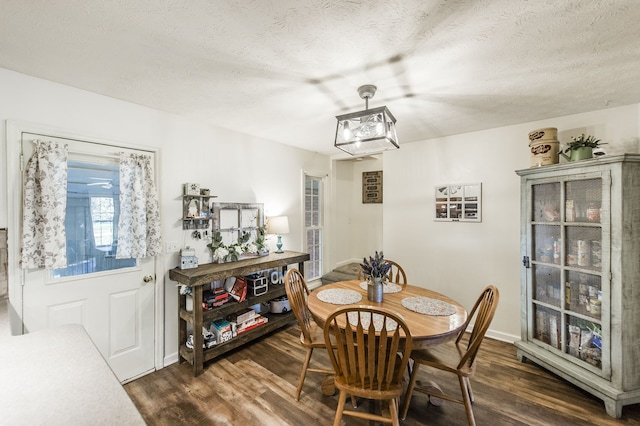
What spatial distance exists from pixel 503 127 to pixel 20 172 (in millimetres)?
4337

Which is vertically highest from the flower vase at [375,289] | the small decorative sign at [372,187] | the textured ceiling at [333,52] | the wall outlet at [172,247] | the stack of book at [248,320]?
the textured ceiling at [333,52]

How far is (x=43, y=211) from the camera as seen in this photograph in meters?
1.89

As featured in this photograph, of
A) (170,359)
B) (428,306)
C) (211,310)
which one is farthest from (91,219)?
(428,306)

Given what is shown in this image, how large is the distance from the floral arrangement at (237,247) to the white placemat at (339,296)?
1.16m

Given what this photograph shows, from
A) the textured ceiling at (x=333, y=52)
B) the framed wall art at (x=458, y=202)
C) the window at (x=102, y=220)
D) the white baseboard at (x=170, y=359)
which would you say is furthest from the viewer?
the framed wall art at (x=458, y=202)

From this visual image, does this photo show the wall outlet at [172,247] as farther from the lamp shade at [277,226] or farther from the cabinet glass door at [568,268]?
the cabinet glass door at [568,268]

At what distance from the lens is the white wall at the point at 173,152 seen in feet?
6.30

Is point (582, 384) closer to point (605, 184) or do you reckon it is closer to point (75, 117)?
point (605, 184)

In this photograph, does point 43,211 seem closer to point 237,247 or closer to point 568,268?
point 237,247

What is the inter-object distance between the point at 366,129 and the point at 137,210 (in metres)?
2.03

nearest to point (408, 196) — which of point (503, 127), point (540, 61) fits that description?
point (503, 127)

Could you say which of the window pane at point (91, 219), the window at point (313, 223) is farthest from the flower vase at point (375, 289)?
the window at point (313, 223)

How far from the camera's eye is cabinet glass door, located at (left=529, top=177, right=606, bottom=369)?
215 cm

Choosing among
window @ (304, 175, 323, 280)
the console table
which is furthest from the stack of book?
window @ (304, 175, 323, 280)
